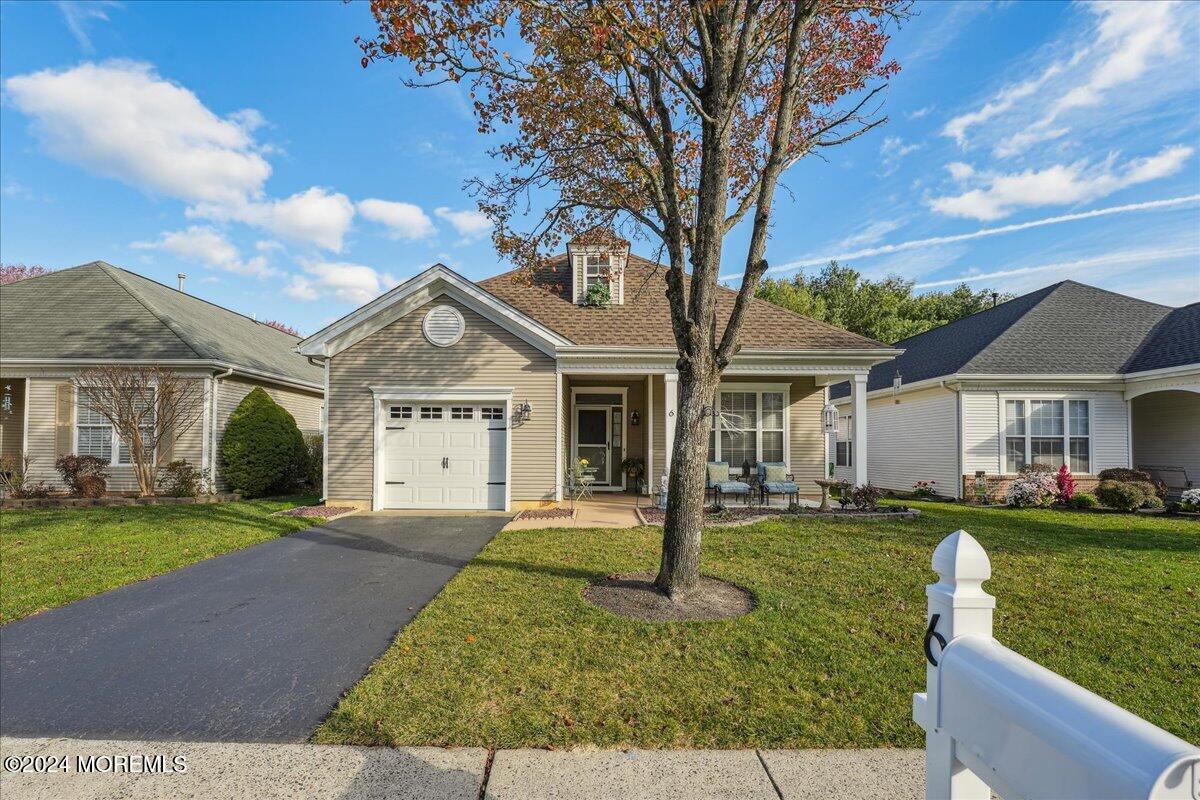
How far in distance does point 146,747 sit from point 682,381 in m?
4.78

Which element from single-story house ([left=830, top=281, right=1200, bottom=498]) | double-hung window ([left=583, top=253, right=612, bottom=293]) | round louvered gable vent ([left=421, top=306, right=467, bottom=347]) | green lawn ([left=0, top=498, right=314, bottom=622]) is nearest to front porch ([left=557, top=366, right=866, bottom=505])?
single-story house ([left=830, top=281, right=1200, bottom=498])

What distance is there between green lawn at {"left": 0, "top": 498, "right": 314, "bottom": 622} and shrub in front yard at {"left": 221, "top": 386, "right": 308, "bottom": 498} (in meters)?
1.16

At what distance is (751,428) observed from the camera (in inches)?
506

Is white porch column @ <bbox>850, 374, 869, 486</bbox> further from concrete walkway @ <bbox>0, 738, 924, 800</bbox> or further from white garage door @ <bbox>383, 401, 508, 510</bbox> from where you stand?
concrete walkway @ <bbox>0, 738, 924, 800</bbox>

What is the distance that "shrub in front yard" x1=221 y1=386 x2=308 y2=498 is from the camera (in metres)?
12.7

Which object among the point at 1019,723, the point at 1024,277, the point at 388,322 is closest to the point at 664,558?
the point at 1019,723

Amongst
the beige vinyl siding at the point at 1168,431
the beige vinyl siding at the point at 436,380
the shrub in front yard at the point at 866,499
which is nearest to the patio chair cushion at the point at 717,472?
the shrub in front yard at the point at 866,499

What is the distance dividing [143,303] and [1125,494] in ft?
81.0

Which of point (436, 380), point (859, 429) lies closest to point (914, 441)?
point (859, 429)

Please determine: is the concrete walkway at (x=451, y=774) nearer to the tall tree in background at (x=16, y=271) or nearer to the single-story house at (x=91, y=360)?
the single-story house at (x=91, y=360)

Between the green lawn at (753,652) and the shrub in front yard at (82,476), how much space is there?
35.2 ft

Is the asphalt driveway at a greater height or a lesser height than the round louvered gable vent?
lesser

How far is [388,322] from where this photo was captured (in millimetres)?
11375

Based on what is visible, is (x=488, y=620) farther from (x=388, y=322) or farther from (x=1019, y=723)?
(x=388, y=322)
